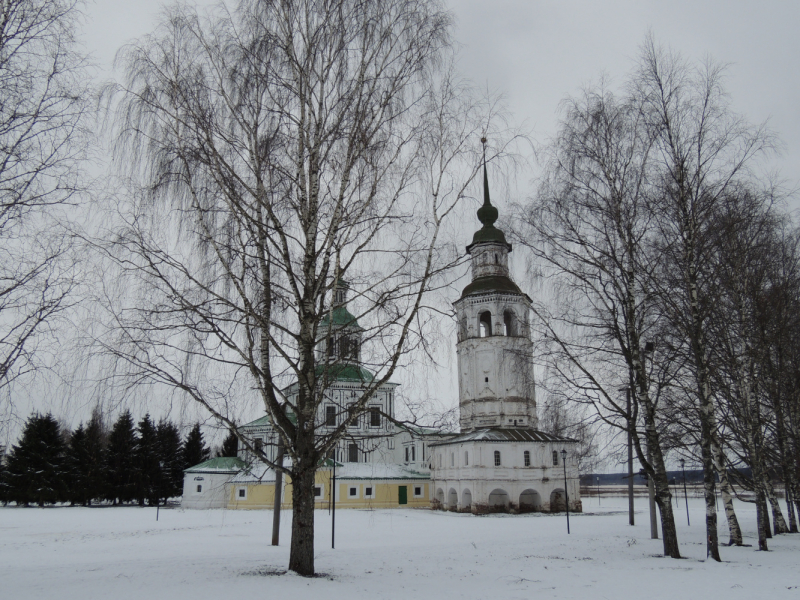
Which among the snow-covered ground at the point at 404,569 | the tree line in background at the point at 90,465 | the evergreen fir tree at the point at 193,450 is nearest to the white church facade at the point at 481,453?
the tree line in background at the point at 90,465

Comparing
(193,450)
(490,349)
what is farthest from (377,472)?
(193,450)

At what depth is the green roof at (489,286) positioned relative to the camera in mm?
46388

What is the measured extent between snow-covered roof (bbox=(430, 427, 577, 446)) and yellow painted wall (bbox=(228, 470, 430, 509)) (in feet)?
29.1

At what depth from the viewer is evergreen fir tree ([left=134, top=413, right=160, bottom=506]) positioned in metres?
55.6

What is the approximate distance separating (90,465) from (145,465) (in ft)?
15.3

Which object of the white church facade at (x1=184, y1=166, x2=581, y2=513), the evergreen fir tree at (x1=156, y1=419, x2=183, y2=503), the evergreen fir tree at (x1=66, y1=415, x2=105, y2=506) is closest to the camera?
the white church facade at (x1=184, y1=166, x2=581, y2=513)

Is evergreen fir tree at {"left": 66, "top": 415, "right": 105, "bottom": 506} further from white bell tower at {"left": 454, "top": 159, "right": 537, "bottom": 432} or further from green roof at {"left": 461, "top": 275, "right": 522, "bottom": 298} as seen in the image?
green roof at {"left": 461, "top": 275, "right": 522, "bottom": 298}

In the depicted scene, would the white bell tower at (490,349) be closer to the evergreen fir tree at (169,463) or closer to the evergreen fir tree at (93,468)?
the evergreen fir tree at (169,463)

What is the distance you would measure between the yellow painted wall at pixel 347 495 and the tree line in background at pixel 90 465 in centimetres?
480

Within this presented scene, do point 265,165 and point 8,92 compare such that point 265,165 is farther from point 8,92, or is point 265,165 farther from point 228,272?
point 8,92

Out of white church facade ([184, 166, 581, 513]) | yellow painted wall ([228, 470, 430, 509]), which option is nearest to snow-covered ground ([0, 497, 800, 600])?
white church facade ([184, 166, 581, 513])

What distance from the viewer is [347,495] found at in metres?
49.3

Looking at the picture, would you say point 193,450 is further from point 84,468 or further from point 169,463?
point 84,468

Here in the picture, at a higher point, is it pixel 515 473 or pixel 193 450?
pixel 193 450
